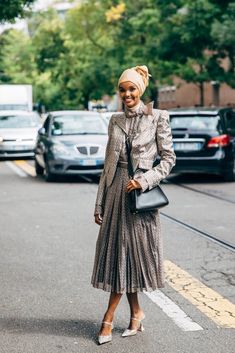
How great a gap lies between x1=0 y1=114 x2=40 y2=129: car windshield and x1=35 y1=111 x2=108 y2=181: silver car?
263 inches

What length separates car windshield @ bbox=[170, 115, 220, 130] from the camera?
1520cm

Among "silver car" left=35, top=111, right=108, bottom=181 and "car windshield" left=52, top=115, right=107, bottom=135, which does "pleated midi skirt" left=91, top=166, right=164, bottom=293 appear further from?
"car windshield" left=52, top=115, right=107, bottom=135

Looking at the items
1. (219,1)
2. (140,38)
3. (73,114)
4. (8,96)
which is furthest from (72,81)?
(73,114)

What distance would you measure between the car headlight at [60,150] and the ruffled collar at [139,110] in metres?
11.0

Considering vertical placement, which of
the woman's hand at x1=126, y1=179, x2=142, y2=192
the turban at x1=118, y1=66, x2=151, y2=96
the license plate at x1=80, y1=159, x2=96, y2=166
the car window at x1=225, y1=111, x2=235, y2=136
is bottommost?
the license plate at x1=80, y1=159, x2=96, y2=166

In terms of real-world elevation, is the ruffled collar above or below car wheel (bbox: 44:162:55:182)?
above

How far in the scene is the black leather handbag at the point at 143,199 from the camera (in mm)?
4699

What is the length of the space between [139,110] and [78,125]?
1243 cm

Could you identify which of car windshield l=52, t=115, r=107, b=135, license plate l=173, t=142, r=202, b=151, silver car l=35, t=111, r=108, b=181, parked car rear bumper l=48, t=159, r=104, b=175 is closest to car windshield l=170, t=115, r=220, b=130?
license plate l=173, t=142, r=202, b=151

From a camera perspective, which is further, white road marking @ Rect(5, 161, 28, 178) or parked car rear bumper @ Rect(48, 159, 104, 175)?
white road marking @ Rect(5, 161, 28, 178)

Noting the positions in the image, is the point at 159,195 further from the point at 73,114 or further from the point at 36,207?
the point at 73,114

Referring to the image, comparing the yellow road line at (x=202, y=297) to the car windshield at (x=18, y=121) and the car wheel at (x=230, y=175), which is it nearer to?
the car wheel at (x=230, y=175)

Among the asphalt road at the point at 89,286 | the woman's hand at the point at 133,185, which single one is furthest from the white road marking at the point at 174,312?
the woman's hand at the point at 133,185

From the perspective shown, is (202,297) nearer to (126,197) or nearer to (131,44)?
(126,197)
